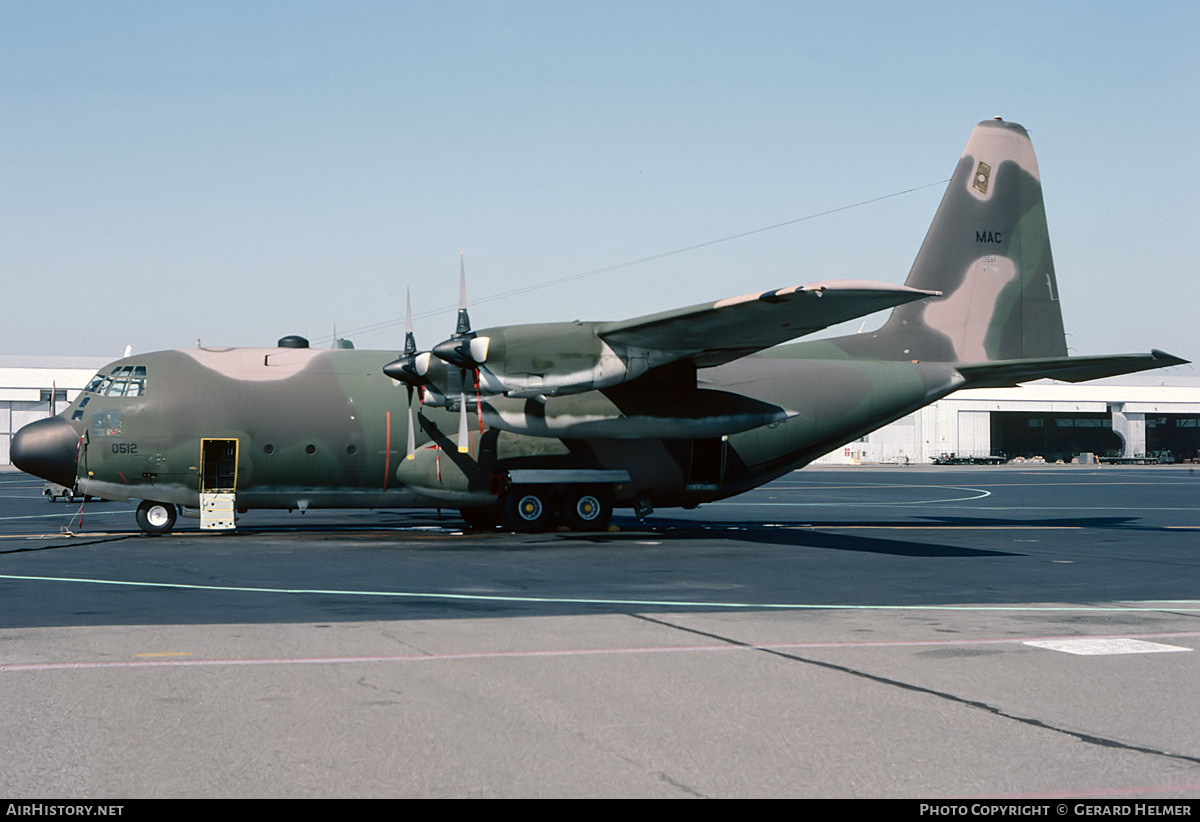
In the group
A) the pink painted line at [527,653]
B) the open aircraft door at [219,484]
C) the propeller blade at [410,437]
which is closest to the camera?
the pink painted line at [527,653]

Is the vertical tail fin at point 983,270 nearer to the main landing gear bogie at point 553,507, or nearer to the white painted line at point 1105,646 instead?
the main landing gear bogie at point 553,507

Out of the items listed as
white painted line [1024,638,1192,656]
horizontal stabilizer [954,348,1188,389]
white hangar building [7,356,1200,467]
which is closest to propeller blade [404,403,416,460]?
horizontal stabilizer [954,348,1188,389]

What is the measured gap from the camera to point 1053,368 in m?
25.6

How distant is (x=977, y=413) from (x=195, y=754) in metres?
104

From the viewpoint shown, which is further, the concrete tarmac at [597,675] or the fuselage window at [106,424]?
the fuselage window at [106,424]

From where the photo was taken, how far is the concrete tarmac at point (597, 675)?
20.2 ft

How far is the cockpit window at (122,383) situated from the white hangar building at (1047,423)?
7069cm

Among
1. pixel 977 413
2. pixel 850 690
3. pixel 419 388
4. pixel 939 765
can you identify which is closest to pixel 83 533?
pixel 419 388

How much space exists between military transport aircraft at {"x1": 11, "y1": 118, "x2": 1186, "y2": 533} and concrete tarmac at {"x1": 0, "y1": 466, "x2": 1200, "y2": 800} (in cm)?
417

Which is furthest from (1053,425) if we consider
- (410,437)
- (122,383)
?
(122,383)

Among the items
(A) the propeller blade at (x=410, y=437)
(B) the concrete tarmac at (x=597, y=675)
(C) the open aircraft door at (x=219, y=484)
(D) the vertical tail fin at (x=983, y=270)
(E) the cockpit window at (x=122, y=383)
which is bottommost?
(B) the concrete tarmac at (x=597, y=675)

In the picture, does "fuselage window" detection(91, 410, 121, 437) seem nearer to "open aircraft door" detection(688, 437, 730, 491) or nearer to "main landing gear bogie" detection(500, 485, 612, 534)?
"main landing gear bogie" detection(500, 485, 612, 534)

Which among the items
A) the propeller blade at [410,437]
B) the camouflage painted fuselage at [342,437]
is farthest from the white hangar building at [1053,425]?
the propeller blade at [410,437]

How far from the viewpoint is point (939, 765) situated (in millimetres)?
6328
